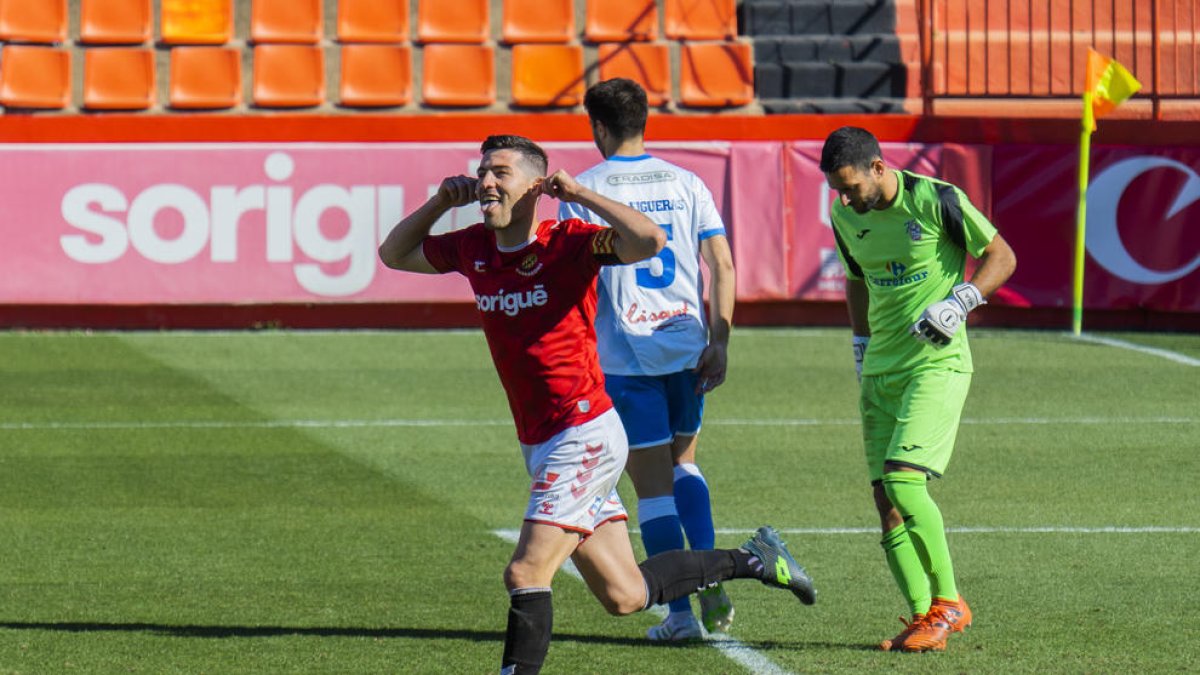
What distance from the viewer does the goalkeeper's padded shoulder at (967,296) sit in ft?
21.9

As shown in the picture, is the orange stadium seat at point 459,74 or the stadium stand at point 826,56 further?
the stadium stand at point 826,56

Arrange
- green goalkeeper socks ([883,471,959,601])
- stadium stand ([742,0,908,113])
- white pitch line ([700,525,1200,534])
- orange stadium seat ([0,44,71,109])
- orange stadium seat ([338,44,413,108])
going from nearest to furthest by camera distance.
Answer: green goalkeeper socks ([883,471,959,601]) → white pitch line ([700,525,1200,534]) → orange stadium seat ([0,44,71,109]) → orange stadium seat ([338,44,413,108]) → stadium stand ([742,0,908,113])

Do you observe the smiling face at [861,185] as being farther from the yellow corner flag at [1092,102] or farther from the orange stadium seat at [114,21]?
the orange stadium seat at [114,21]

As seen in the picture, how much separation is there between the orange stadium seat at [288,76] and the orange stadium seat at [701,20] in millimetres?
4070

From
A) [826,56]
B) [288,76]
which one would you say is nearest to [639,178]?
[288,76]

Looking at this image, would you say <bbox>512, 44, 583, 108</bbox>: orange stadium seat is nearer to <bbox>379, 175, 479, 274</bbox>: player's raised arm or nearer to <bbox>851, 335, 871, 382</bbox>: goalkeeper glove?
<bbox>851, 335, 871, 382</bbox>: goalkeeper glove

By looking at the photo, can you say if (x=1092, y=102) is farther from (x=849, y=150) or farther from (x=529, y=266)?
(x=529, y=266)

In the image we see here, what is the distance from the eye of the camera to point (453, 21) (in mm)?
21219

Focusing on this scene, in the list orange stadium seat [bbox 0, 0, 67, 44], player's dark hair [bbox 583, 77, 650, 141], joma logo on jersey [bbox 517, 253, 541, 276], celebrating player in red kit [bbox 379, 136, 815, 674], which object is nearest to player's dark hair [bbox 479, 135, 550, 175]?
celebrating player in red kit [bbox 379, 136, 815, 674]

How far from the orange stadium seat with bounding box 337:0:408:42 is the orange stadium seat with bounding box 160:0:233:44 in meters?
1.31

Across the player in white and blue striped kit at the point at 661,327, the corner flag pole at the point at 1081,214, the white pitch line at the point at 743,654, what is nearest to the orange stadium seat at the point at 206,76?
the corner flag pole at the point at 1081,214

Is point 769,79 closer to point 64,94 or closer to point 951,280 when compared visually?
point 64,94

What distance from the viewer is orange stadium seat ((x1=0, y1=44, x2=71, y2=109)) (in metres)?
20.1

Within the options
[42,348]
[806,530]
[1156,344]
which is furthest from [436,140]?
[806,530]
